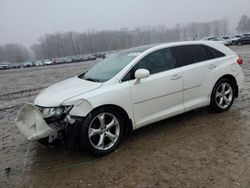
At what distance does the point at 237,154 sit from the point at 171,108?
1435mm

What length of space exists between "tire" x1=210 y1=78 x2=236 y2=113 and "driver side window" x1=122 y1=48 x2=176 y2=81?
1206mm

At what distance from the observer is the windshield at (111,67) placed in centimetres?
464

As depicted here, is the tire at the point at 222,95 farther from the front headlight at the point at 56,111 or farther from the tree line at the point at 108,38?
the tree line at the point at 108,38

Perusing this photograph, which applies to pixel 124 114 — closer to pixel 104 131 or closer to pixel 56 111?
pixel 104 131

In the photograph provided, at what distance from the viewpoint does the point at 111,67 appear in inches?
196

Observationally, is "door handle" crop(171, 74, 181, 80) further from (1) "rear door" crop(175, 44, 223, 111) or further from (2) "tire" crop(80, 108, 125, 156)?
(2) "tire" crop(80, 108, 125, 156)

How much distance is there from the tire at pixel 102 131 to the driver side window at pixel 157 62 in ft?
2.47

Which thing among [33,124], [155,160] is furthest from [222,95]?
[33,124]

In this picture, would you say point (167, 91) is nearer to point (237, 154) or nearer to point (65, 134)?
point (237, 154)

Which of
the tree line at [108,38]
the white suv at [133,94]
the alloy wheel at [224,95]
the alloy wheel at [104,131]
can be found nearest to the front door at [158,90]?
the white suv at [133,94]

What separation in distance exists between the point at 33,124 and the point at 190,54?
323cm

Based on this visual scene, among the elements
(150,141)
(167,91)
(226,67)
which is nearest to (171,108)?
(167,91)

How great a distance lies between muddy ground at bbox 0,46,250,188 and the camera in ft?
11.1

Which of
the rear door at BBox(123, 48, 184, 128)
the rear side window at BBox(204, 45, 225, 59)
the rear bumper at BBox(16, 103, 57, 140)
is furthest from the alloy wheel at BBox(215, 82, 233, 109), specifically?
the rear bumper at BBox(16, 103, 57, 140)
